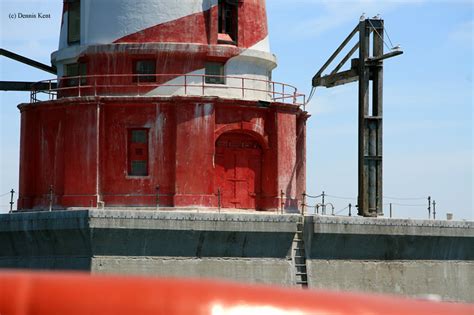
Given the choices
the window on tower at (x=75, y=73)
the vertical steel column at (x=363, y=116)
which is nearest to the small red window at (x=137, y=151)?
the window on tower at (x=75, y=73)

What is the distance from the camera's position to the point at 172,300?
13.2ft

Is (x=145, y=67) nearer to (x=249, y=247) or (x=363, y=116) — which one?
(x=363, y=116)

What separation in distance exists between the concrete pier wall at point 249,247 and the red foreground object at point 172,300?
19735 millimetres

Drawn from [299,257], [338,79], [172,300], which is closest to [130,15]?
[338,79]

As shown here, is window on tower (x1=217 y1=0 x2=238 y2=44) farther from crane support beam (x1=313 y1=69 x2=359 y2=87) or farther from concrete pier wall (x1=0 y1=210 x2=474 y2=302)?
concrete pier wall (x1=0 y1=210 x2=474 y2=302)

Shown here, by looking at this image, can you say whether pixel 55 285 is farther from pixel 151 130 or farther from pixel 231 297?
pixel 151 130

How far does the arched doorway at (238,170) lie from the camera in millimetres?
28203

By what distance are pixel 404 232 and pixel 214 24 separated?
872cm

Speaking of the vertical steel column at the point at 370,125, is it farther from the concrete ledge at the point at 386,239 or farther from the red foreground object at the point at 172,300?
the red foreground object at the point at 172,300

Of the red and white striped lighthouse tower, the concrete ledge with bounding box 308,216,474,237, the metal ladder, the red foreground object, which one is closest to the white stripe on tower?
the red and white striped lighthouse tower

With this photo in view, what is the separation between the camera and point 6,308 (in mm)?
4105

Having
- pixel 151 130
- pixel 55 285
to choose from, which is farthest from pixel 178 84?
pixel 55 285

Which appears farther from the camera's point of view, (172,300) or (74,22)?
(74,22)

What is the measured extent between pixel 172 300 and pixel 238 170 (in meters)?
24.6
